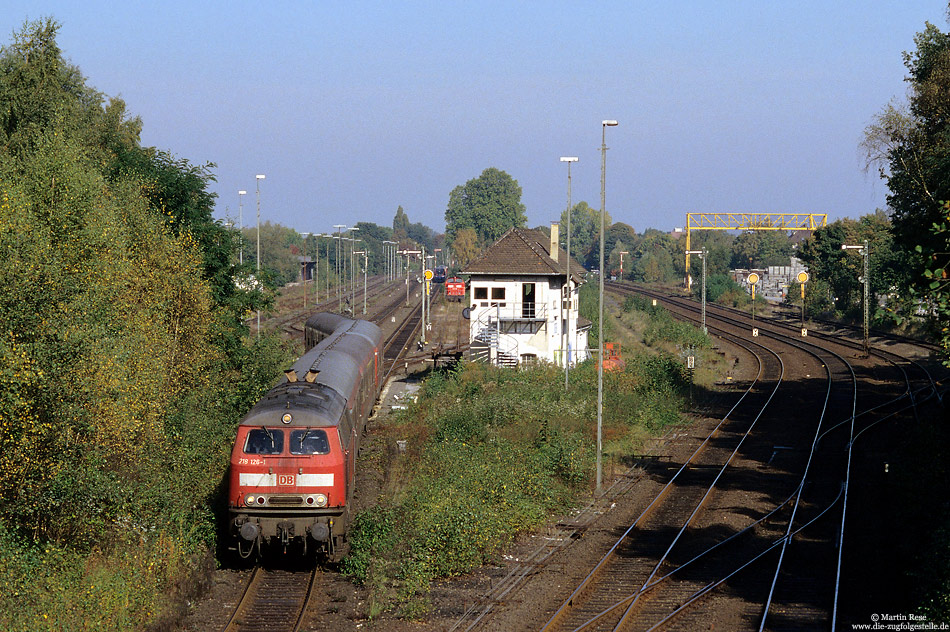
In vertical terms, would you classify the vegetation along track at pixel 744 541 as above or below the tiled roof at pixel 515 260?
below

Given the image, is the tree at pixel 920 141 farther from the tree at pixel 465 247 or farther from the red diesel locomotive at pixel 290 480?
the tree at pixel 465 247

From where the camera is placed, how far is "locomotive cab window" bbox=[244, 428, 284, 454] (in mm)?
16594

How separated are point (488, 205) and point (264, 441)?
494 ft

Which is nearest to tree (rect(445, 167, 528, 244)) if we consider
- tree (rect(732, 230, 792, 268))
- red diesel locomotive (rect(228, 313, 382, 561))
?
tree (rect(732, 230, 792, 268))

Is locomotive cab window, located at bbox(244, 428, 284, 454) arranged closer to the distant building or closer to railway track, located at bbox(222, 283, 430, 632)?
railway track, located at bbox(222, 283, 430, 632)

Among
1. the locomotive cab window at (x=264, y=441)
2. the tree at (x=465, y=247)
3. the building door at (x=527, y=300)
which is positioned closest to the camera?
the locomotive cab window at (x=264, y=441)

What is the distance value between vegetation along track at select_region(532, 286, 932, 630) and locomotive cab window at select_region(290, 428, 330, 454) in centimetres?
536

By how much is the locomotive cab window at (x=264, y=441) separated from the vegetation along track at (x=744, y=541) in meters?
6.04

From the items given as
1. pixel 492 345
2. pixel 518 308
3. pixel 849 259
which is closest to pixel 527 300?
pixel 518 308

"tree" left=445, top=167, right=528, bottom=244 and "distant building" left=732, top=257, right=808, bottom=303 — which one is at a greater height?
"tree" left=445, top=167, right=528, bottom=244

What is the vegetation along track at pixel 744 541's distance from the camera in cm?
1541

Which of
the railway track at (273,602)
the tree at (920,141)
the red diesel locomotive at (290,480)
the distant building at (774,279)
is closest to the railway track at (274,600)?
the railway track at (273,602)

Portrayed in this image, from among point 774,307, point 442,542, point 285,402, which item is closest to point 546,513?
point 442,542

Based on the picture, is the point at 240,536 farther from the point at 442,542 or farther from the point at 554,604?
the point at 554,604
